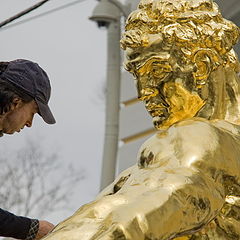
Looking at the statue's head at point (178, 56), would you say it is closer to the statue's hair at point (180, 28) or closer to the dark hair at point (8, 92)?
the statue's hair at point (180, 28)

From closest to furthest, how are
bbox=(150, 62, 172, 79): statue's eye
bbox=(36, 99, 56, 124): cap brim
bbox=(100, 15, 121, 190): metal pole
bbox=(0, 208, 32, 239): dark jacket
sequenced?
bbox=(150, 62, 172, 79): statue's eye, bbox=(36, 99, 56, 124): cap brim, bbox=(0, 208, 32, 239): dark jacket, bbox=(100, 15, 121, 190): metal pole

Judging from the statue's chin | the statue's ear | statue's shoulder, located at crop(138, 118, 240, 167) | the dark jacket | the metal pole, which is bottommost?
the metal pole

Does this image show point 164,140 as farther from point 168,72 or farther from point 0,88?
point 0,88

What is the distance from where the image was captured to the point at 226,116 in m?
3.12

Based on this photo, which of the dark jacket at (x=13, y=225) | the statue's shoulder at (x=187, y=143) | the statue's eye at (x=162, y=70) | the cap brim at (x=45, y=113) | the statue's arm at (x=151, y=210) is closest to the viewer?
the statue's arm at (x=151, y=210)

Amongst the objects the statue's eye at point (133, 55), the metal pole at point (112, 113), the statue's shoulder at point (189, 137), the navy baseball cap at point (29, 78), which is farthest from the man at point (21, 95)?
the metal pole at point (112, 113)

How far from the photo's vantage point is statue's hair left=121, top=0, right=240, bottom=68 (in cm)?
303

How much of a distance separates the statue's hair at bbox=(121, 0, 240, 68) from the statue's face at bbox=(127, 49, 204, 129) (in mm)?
28

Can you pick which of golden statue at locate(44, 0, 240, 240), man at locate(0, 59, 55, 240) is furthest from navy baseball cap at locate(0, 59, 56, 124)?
golden statue at locate(44, 0, 240, 240)

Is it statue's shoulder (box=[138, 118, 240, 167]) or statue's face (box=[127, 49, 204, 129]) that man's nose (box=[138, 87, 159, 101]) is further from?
statue's shoulder (box=[138, 118, 240, 167])

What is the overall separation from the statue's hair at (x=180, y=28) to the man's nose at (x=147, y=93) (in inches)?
4.0

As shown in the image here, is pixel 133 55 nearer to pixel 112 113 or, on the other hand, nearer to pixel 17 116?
pixel 17 116

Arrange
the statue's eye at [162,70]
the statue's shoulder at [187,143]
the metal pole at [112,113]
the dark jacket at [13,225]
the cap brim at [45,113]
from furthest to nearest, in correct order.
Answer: the metal pole at [112,113]
the dark jacket at [13,225]
the cap brim at [45,113]
the statue's eye at [162,70]
the statue's shoulder at [187,143]

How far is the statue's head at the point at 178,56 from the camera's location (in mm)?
3027
